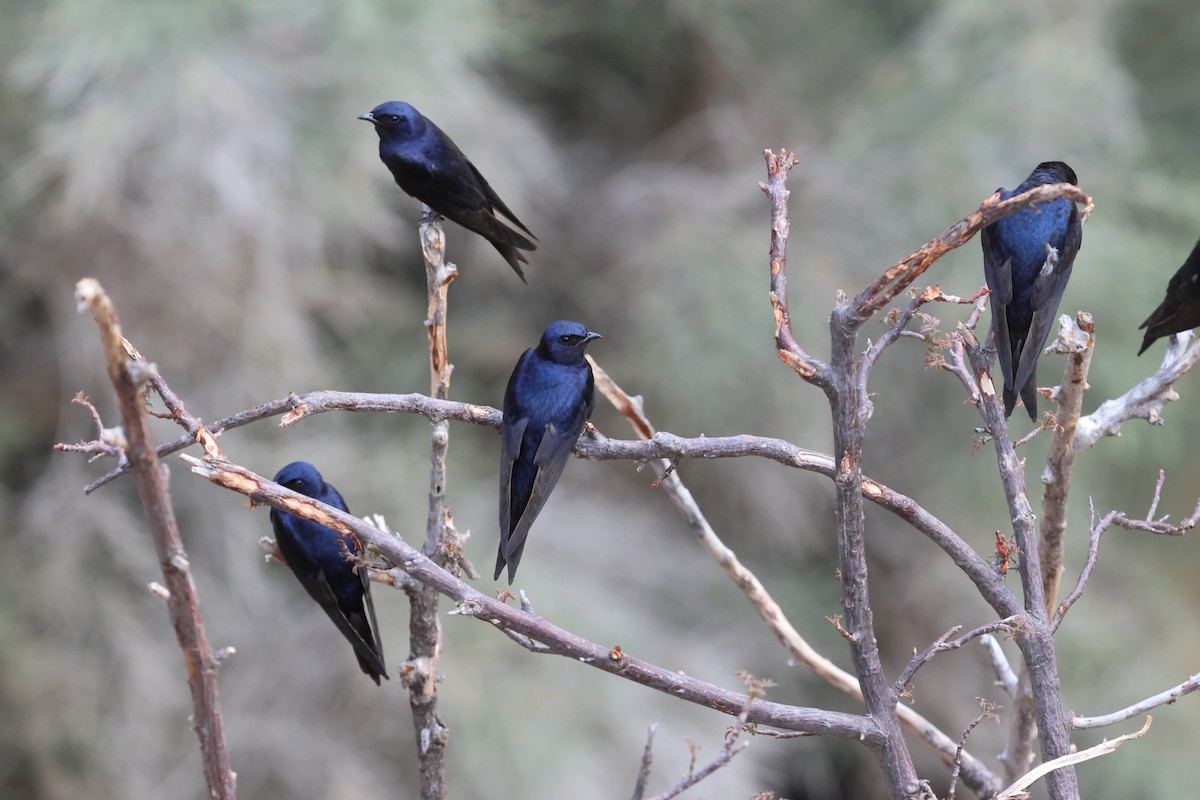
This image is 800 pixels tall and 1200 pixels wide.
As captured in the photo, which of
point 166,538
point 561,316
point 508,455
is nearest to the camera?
point 166,538

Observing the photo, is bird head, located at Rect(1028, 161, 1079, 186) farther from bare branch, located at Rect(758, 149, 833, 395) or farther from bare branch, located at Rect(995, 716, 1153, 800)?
bare branch, located at Rect(995, 716, 1153, 800)

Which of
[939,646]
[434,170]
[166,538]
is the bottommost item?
[166,538]

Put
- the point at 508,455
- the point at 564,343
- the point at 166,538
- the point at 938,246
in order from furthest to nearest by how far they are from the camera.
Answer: the point at 564,343, the point at 508,455, the point at 938,246, the point at 166,538

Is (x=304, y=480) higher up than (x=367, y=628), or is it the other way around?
(x=304, y=480)

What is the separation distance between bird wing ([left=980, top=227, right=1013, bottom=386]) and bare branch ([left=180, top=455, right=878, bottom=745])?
0.40m

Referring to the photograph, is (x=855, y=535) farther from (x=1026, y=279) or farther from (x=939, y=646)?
(x=1026, y=279)

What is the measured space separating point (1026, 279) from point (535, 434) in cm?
53

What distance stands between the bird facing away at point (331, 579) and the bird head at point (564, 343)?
0.29 meters

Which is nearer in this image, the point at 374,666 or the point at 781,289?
the point at 781,289

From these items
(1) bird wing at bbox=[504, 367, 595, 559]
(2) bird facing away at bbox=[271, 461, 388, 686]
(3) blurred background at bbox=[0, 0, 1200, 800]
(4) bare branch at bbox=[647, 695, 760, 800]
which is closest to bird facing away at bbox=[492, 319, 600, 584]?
(1) bird wing at bbox=[504, 367, 595, 559]

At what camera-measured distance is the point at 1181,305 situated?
109cm

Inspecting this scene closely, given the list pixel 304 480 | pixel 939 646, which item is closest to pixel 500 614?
pixel 939 646

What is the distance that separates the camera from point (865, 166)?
14.3ft

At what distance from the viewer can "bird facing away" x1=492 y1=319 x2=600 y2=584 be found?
1.22 m
